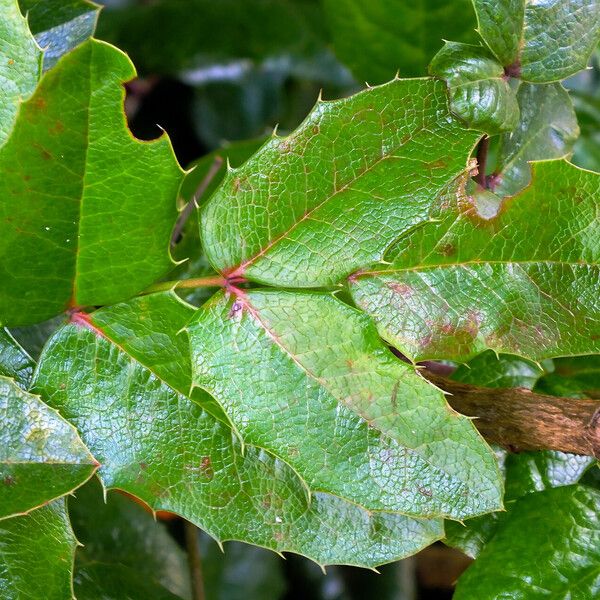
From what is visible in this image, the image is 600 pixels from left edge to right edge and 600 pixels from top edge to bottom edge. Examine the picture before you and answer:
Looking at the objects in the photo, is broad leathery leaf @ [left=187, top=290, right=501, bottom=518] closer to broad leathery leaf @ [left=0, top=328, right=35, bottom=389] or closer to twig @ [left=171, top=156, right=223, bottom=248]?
broad leathery leaf @ [left=0, top=328, right=35, bottom=389]

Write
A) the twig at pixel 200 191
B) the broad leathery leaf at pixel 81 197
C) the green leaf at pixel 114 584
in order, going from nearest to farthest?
the broad leathery leaf at pixel 81 197 < the green leaf at pixel 114 584 < the twig at pixel 200 191

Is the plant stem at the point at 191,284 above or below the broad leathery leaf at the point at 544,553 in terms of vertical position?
above

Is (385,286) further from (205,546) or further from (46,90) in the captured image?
(205,546)

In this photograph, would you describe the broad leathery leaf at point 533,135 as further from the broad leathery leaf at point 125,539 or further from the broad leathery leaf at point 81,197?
the broad leathery leaf at point 125,539

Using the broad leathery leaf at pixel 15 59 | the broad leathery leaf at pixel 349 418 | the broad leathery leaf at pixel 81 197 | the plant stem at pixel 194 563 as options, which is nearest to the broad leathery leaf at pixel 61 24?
the broad leathery leaf at pixel 15 59

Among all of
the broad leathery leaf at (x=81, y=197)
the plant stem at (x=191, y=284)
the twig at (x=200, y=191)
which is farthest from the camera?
the twig at (x=200, y=191)

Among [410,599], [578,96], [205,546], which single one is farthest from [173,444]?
[578,96]
